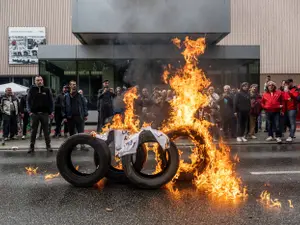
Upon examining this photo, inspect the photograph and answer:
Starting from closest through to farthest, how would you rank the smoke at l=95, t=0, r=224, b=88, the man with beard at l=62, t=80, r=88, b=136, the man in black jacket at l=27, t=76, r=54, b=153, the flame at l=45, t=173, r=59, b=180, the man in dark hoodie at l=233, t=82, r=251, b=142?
the flame at l=45, t=173, r=59, b=180 → the smoke at l=95, t=0, r=224, b=88 → the man in black jacket at l=27, t=76, r=54, b=153 → the man with beard at l=62, t=80, r=88, b=136 → the man in dark hoodie at l=233, t=82, r=251, b=142

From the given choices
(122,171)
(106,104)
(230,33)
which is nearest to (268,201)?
(122,171)

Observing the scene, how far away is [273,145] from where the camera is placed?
1027 cm

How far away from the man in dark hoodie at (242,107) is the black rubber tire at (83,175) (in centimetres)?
674

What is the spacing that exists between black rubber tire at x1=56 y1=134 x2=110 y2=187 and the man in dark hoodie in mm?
6744

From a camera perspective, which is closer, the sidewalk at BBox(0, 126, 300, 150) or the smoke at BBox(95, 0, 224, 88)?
the smoke at BBox(95, 0, 224, 88)

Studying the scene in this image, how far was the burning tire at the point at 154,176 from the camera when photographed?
4945 mm

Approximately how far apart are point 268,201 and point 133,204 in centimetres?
170

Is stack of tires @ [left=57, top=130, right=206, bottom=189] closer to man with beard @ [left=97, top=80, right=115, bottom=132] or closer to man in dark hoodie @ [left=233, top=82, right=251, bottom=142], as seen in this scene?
man with beard @ [left=97, top=80, right=115, bottom=132]

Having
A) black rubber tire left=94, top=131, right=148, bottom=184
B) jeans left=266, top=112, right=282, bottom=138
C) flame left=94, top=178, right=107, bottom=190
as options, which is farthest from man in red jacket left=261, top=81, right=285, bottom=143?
flame left=94, top=178, right=107, bottom=190

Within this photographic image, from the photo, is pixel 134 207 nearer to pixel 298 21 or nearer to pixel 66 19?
pixel 66 19

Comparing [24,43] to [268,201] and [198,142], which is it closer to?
[198,142]

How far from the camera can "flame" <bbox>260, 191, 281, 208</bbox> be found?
4.27m

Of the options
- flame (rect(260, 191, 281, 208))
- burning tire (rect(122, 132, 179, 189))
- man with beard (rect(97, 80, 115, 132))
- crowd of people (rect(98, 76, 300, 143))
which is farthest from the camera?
man with beard (rect(97, 80, 115, 132))

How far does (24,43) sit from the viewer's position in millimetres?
25562
